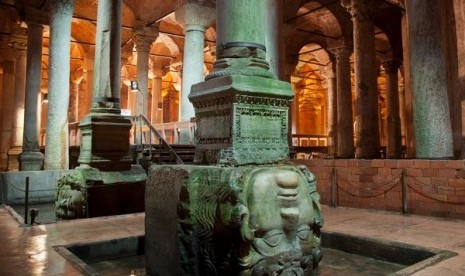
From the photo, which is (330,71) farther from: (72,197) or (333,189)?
(72,197)

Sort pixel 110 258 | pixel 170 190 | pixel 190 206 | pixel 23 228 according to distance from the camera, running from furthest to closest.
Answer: pixel 23 228
pixel 110 258
pixel 170 190
pixel 190 206

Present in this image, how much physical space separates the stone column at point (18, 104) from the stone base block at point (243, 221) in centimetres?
1405

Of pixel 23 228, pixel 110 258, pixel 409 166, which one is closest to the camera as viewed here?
pixel 110 258

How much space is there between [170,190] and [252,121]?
988 mm

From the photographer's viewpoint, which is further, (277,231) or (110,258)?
(110,258)

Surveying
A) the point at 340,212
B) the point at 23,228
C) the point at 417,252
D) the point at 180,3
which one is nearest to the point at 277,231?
the point at 417,252

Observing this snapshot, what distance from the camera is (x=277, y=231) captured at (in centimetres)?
292

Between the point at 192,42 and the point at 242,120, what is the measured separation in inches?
390

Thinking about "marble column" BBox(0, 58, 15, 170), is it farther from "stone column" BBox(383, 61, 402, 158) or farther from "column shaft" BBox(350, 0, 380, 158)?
"stone column" BBox(383, 61, 402, 158)

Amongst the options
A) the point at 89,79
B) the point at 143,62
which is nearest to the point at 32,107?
the point at 143,62

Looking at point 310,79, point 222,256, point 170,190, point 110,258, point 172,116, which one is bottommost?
point 110,258

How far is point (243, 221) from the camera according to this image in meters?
2.76

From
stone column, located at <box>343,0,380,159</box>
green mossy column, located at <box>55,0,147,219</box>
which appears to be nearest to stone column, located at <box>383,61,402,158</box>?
stone column, located at <box>343,0,380,159</box>

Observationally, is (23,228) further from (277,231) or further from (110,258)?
(277,231)
